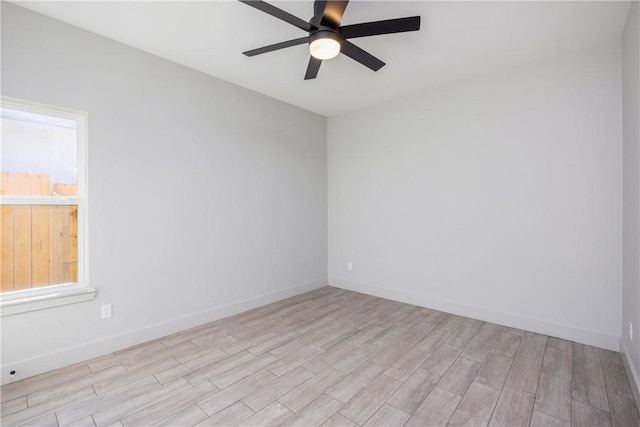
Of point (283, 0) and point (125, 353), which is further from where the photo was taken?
point (125, 353)

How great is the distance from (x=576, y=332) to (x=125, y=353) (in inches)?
165

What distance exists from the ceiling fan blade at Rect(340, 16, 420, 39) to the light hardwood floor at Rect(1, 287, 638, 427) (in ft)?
8.23

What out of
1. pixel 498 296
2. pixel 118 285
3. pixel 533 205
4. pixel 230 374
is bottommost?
pixel 230 374

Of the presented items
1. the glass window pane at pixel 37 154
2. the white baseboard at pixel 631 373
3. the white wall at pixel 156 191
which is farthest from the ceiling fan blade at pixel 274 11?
the white baseboard at pixel 631 373

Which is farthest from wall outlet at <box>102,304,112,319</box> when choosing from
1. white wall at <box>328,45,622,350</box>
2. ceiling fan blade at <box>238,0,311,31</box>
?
white wall at <box>328,45,622,350</box>

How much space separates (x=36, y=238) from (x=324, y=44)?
8.90ft

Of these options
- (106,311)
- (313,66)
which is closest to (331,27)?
(313,66)

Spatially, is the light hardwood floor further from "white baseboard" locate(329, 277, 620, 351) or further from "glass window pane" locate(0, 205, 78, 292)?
"glass window pane" locate(0, 205, 78, 292)

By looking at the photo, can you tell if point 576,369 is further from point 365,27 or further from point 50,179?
point 50,179

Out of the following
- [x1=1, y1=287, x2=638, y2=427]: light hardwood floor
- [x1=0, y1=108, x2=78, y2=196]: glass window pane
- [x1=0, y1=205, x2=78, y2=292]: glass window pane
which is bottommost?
[x1=1, y1=287, x2=638, y2=427]: light hardwood floor

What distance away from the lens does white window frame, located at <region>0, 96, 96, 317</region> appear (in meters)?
2.22

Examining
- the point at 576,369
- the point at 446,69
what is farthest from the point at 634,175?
the point at 446,69

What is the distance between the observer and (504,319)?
3219 mm

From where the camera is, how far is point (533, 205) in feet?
9.92
